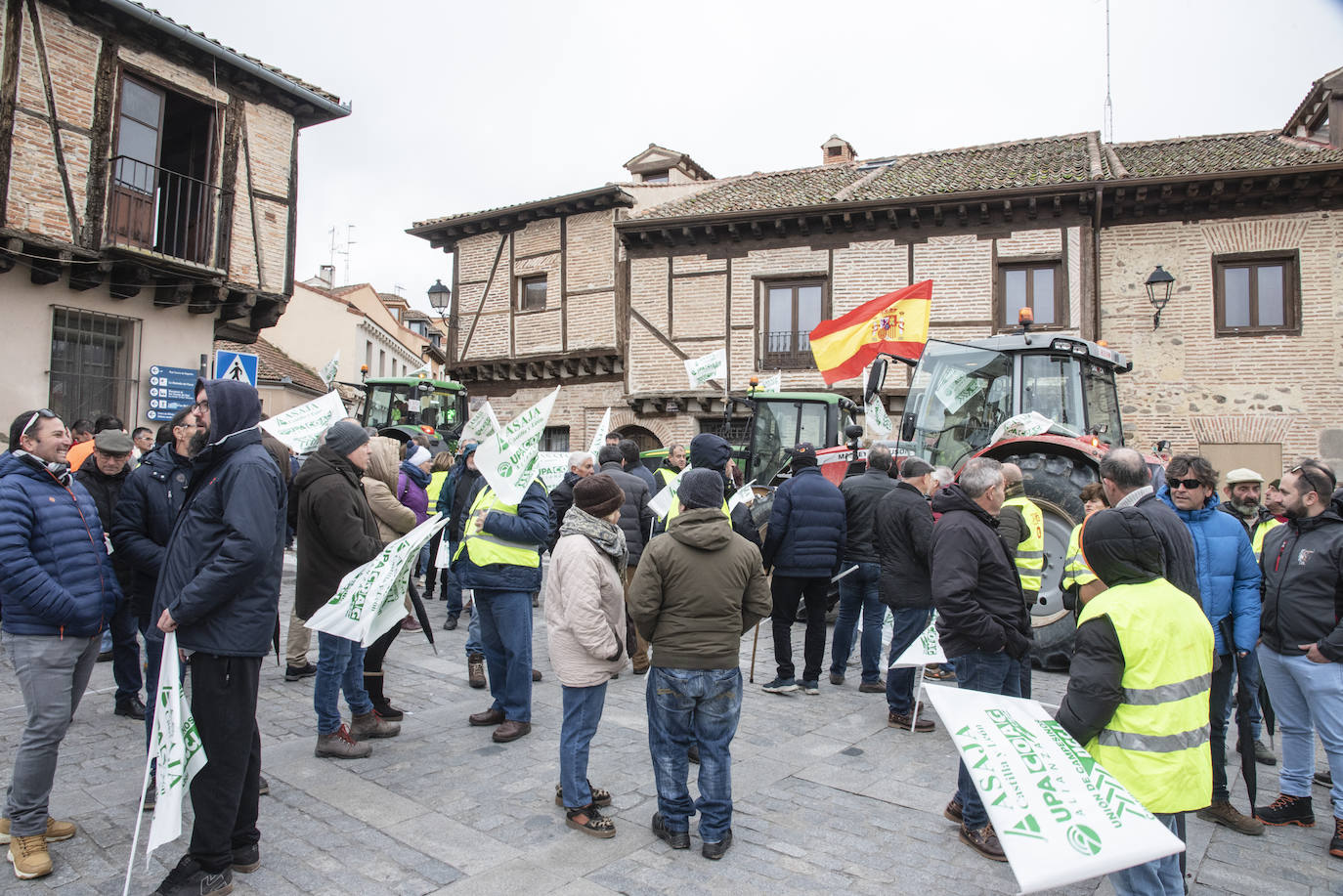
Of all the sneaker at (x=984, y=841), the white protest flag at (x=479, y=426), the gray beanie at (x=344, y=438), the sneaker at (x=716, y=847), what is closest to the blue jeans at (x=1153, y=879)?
the sneaker at (x=984, y=841)

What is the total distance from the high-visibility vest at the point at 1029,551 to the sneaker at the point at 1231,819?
146 centimetres

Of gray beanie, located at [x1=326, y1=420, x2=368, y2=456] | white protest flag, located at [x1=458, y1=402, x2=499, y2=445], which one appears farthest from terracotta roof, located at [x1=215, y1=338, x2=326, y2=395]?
gray beanie, located at [x1=326, y1=420, x2=368, y2=456]

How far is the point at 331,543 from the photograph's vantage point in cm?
489

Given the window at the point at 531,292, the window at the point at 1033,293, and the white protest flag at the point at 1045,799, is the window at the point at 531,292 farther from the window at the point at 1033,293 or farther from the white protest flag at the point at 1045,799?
the white protest flag at the point at 1045,799

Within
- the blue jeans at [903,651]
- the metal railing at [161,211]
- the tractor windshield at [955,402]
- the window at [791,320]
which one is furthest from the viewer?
the window at [791,320]

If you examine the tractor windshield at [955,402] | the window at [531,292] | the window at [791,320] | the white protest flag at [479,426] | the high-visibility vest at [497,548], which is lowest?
the high-visibility vest at [497,548]

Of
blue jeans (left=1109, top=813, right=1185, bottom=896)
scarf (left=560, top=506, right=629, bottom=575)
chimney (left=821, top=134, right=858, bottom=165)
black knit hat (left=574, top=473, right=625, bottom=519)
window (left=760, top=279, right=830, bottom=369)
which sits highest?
chimney (left=821, top=134, right=858, bottom=165)

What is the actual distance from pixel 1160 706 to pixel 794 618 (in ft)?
13.1

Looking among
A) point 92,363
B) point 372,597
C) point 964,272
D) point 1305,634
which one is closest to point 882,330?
point 964,272

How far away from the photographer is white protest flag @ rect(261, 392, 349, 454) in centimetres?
732

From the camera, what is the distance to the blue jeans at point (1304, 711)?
420 cm

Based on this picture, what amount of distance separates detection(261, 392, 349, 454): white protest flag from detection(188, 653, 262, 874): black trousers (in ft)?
13.2

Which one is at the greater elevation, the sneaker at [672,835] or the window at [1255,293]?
the window at [1255,293]

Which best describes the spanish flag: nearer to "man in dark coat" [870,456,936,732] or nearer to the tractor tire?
the tractor tire
